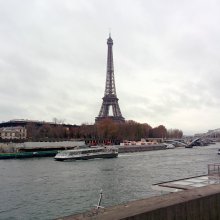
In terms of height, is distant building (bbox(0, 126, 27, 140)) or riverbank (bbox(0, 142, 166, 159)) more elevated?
distant building (bbox(0, 126, 27, 140))

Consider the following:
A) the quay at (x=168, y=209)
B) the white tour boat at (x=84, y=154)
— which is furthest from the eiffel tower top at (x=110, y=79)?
the quay at (x=168, y=209)

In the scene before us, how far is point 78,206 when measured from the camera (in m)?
19.3

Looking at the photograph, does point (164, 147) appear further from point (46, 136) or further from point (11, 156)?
point (11, 156)

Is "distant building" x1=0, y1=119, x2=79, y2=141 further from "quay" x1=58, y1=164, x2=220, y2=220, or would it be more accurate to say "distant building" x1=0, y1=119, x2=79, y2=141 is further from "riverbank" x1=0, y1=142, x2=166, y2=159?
"quay" x1=58, y1=164, x2=220, y2=220

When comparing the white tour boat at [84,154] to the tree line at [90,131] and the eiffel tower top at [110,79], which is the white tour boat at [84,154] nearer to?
the tree line at [90,131]

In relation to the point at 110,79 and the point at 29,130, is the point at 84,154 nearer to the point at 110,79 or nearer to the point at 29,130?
the point at 29,130

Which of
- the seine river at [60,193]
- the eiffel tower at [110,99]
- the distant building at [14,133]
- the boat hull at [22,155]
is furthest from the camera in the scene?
the eiffel tower at [110,99]

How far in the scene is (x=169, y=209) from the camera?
814cm

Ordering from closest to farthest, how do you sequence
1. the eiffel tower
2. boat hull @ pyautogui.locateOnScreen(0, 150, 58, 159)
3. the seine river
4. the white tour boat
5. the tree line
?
the seine river < the white tour boat < boat hull @ pyautogui.locateOnScreen(0, 150, 58, 159) < the tree line < the eiffel tower

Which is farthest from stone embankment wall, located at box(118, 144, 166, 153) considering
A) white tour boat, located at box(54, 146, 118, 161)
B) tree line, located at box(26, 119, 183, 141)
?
white tour boat, located at box(54, 146, 118, 161)

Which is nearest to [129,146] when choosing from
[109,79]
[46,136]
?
[46,136]

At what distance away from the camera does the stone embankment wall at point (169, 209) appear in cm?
752

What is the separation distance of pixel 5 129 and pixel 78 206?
356 feet

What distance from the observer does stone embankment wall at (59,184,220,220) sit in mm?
7520
